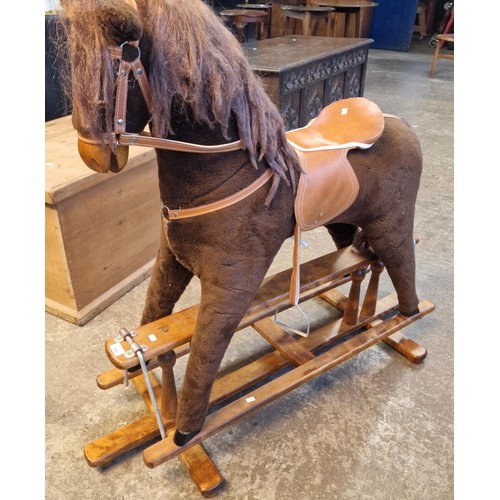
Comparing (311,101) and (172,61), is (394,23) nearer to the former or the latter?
(311,101)

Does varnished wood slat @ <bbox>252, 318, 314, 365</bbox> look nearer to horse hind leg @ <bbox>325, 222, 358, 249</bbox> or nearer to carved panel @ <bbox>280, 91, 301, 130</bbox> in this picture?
horse hind leg @ <bbox>325, 222, 358, 249</bbox>

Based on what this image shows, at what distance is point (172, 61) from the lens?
79cm

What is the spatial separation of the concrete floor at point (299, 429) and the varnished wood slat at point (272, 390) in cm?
16

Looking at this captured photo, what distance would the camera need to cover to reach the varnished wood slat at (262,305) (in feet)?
3.62

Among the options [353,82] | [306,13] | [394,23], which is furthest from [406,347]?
[394,23]

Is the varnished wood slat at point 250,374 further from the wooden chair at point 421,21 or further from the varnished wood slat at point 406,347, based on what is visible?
the wooden chair at point 421,21

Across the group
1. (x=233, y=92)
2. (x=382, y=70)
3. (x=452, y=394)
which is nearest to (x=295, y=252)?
(x=233, y=92)

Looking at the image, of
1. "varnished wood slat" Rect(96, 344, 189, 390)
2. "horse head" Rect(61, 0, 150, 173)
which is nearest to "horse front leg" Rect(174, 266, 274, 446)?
"varnished wood slat" Rect(96, 344, 189, 390)

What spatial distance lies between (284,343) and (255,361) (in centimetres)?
12

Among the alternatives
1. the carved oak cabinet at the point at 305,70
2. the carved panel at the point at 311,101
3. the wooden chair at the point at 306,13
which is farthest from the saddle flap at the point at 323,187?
the wooden chair at the point at 306,13

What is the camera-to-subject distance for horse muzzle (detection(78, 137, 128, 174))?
32.5 inches

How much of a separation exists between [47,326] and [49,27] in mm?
1455

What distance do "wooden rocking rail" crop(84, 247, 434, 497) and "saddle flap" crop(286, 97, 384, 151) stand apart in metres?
0.45

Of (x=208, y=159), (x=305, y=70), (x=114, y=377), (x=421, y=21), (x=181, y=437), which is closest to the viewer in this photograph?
(x=208, y=159)
